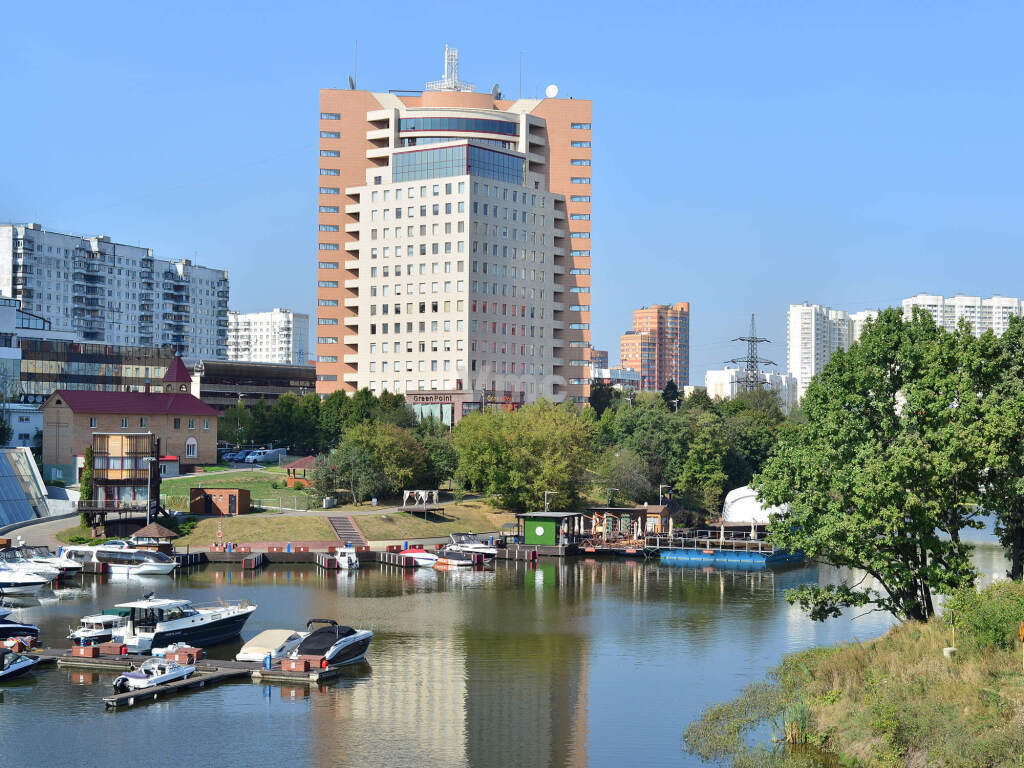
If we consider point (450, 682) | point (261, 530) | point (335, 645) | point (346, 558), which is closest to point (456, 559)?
point (346, 558)

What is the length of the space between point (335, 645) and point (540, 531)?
5562 cm

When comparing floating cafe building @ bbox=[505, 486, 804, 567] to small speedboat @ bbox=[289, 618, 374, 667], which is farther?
floating cafe building @ bbox=[505, 486, 804, 567]

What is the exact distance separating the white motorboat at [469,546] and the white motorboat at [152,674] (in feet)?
158

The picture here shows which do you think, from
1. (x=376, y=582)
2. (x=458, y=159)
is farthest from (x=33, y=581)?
(x=458, y=159)

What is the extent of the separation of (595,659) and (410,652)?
33.5ft

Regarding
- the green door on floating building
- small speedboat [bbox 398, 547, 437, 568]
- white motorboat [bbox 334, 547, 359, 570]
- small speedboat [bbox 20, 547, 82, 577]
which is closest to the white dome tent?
the green door on floating building

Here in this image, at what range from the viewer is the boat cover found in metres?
55.5

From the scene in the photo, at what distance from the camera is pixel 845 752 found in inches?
1583

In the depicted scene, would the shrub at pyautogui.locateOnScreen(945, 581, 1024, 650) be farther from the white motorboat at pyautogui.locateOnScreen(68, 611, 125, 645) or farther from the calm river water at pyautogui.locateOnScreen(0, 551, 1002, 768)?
the white motorboat at pyautogui.locateOnScreen(68, 611, 125, 645)

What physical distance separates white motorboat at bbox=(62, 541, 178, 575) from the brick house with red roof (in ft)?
96.0

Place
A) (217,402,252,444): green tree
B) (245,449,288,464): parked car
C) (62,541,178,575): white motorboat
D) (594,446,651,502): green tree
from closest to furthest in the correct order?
(62,541,178,575): white motorboat → (594,446,651,502): green tree → (245,449,288,464): parked car → (217,402,252,444): green tree

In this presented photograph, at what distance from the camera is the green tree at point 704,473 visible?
130 metres

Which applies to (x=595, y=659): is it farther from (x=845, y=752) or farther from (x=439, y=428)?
(x=439, y=428)

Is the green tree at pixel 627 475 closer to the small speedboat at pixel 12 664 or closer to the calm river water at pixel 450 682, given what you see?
the calm river water at pixel 450 682
